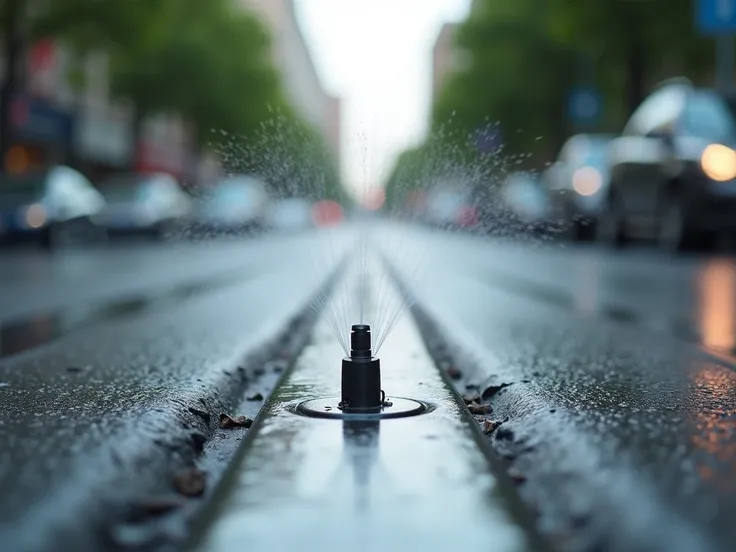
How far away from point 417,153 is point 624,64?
2715 centimetres

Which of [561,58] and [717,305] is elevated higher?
[561,58]

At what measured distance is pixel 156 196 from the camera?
2692 centimetres

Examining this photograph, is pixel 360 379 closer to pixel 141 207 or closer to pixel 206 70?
pixel 141 207

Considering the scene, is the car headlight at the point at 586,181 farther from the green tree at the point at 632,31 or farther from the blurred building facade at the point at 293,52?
the blurred building facade at the point at 293,52

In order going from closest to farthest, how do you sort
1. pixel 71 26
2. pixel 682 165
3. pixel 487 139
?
pixel 487 139 < pixel 682 165 < pixel 71 26

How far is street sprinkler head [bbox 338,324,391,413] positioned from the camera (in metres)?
2.65

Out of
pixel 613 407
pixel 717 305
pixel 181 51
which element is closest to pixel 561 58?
pixel 181 51

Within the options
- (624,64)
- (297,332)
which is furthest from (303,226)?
(297,332)

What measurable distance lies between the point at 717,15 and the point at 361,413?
50.1 feet

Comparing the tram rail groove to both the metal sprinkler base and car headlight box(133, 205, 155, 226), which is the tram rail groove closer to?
the metal sprinkler base

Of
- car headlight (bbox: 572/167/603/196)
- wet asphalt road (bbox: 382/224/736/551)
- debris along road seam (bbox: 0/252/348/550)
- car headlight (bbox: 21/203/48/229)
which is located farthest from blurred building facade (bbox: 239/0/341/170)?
debris along road seam (bbox: 0/252/348/550)

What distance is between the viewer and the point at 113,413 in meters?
2.75

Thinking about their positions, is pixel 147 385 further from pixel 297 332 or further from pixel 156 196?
pixel 156 196

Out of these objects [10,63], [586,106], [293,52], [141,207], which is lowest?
[141,207]
